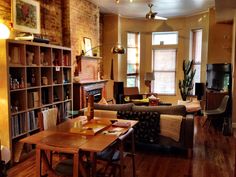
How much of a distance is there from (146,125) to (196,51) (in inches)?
202

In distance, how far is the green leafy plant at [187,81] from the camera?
26.0ft

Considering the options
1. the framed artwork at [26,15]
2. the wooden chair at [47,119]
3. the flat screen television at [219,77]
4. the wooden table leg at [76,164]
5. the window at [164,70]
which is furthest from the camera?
the window at [164,70]

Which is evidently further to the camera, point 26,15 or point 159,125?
point 26,15

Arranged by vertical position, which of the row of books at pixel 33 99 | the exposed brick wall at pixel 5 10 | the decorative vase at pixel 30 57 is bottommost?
the row of books at pixel 33 99

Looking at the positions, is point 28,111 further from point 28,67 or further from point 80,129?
point 80,129

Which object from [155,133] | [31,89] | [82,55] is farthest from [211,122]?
[31,89]

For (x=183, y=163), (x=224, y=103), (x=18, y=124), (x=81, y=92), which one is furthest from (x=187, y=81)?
(x=18, y=124)

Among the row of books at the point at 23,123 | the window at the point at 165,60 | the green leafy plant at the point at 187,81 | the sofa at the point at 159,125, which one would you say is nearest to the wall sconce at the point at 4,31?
the row of books at the point at 23,123

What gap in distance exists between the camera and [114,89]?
25.6 feet

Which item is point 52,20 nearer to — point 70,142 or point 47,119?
point 47,119

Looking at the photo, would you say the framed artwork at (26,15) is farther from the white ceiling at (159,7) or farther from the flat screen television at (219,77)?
the flat screen television at (219,77)

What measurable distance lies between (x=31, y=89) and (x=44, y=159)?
191 cm

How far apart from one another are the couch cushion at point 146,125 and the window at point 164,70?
5.17 m

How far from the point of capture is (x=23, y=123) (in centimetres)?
388
